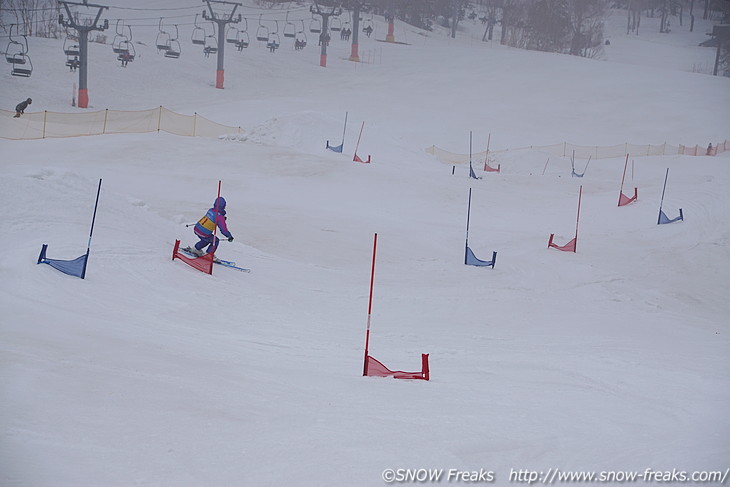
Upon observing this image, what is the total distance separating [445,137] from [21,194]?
3317cm

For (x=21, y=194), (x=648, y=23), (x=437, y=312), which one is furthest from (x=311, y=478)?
(x=648, y=23)

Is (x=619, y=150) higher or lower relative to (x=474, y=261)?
higher

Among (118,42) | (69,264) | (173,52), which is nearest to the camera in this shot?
(69,264)

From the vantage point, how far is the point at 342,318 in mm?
12812

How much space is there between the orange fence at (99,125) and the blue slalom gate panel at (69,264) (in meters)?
19.3

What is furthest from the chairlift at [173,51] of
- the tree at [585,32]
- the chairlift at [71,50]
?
the tree at [585,32]

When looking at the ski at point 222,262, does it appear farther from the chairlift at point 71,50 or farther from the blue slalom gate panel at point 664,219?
the chairlift at point 71,50

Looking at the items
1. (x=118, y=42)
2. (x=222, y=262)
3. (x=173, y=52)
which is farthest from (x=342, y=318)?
(x=118, y=42)

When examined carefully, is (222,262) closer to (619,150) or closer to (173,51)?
(619,150)

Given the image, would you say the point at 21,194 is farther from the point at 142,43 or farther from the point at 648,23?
the point at 648,23

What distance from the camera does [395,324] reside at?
42.1 feet

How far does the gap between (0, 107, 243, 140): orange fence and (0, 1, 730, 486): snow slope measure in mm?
2282

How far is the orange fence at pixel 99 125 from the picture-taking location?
30.0 m

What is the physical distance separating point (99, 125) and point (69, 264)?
79.2ft
